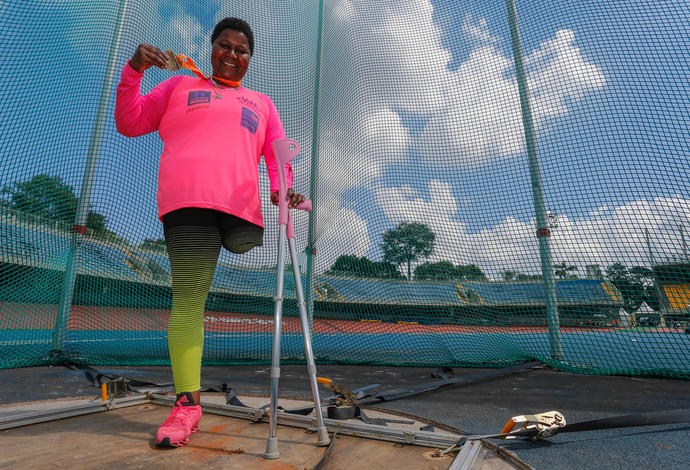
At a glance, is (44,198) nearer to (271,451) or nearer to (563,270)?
(271,451)

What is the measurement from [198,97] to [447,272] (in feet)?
8.04

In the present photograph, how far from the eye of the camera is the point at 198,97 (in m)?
1.51

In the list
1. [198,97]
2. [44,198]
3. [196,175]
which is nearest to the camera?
[196,175]

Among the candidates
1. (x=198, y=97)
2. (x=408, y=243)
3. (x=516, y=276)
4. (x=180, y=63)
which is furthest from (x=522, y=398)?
(x=180, y=63)

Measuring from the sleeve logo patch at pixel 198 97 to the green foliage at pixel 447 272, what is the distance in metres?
2.38

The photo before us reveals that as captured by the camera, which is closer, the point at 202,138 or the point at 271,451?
the point at 271,451

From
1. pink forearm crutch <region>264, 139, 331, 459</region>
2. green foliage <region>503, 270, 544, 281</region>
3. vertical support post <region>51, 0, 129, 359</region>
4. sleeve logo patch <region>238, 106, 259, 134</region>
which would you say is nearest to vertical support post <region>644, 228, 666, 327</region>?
green foliage <region>503, 270, 544, 281</region>

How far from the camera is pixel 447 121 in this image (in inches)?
138

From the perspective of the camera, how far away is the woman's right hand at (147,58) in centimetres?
128

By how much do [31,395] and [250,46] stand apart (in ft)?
7.54

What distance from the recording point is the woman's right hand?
1277 millimetres

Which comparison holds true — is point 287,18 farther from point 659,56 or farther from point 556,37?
point 659,56

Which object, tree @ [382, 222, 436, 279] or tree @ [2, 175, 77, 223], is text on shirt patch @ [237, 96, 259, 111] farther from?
tree @ [2, 175, 77, 223]

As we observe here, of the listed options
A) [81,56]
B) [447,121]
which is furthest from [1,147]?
[447,121]
